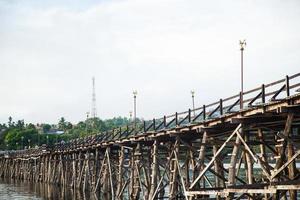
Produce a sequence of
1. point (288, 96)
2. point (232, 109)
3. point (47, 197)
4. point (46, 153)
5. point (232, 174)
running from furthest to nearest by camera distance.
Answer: point (46, 153), point (47, 197), point (232, 109), point (232, 174), point (288, 96)

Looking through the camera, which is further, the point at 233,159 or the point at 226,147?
the point at 226,147

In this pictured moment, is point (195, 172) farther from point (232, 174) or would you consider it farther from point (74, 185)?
point (74, 185)

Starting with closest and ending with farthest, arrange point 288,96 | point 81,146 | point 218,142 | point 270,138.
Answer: point 288,96 → point 218,142 → point 270,138 → point 81,146

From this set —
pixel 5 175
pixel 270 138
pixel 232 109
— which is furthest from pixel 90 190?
pixel 5 175

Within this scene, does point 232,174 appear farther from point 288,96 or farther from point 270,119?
point 288,96

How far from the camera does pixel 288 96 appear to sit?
17.6 metres

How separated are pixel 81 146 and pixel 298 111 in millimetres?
35739

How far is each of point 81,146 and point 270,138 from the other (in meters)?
26.4

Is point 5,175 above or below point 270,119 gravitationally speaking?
below

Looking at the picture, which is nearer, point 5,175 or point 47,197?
point 47,197

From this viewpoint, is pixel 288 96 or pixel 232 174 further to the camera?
pixel 232 174

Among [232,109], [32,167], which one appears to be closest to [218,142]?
[232,109]

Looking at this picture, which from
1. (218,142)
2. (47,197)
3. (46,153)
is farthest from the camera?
(46,153)

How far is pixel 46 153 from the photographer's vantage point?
68.9 metres
